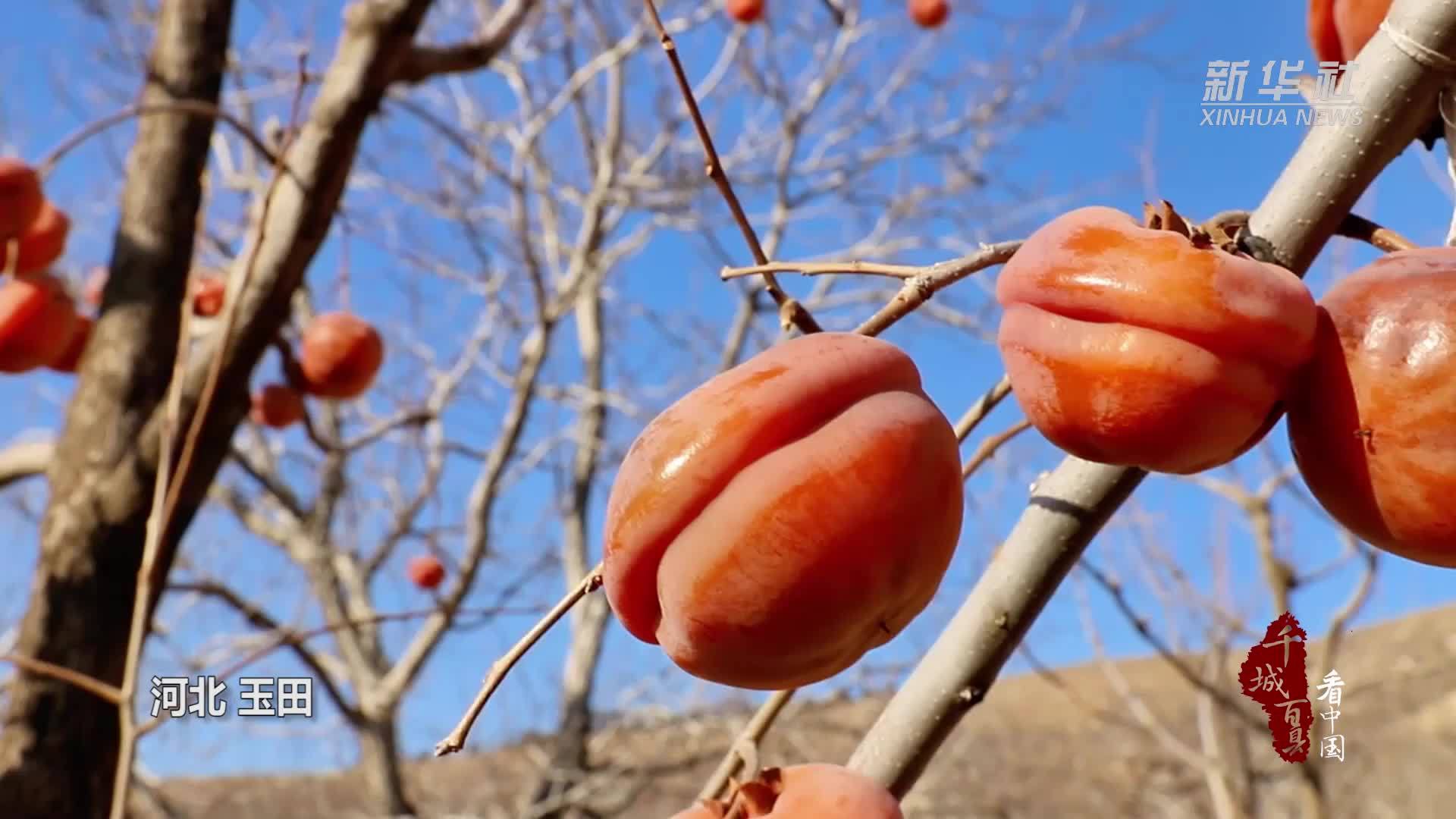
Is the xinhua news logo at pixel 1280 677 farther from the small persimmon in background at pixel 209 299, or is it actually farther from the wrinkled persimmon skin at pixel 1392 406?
the small persimmon in background at pixel 209 299

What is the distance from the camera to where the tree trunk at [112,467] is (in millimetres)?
1463

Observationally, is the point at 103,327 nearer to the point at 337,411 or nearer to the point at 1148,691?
the point at 337,411

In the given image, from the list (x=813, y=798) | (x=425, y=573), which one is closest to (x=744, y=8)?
(x=425, y=573)

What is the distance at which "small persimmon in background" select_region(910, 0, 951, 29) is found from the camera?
12.8 ft

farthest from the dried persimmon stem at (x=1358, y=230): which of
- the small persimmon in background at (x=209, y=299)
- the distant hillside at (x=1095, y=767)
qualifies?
the distant hillside at (x=1095, y=767)

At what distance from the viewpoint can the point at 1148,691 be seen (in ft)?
19.4

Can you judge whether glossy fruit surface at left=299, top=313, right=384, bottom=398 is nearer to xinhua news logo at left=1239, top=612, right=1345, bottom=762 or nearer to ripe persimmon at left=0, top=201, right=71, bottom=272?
ripe persimmon at left=0, top=201, right=71, bottom=272

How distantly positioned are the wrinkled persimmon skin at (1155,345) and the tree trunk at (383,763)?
294cm

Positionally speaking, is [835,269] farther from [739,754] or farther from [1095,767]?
[1095,767]

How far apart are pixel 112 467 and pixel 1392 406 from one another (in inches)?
62.6

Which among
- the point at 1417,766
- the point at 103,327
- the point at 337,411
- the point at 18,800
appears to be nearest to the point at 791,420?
the point at 18,800

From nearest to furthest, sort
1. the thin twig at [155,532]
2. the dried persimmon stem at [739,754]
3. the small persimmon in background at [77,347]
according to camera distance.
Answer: the dried persimmon stem at [739,754]
the thin twig at [155,532]
the small persimmon in background at [77,347]

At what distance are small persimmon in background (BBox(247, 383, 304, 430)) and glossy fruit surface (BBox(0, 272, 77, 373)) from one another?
11.3 inches

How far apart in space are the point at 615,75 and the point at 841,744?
9.50 ft
